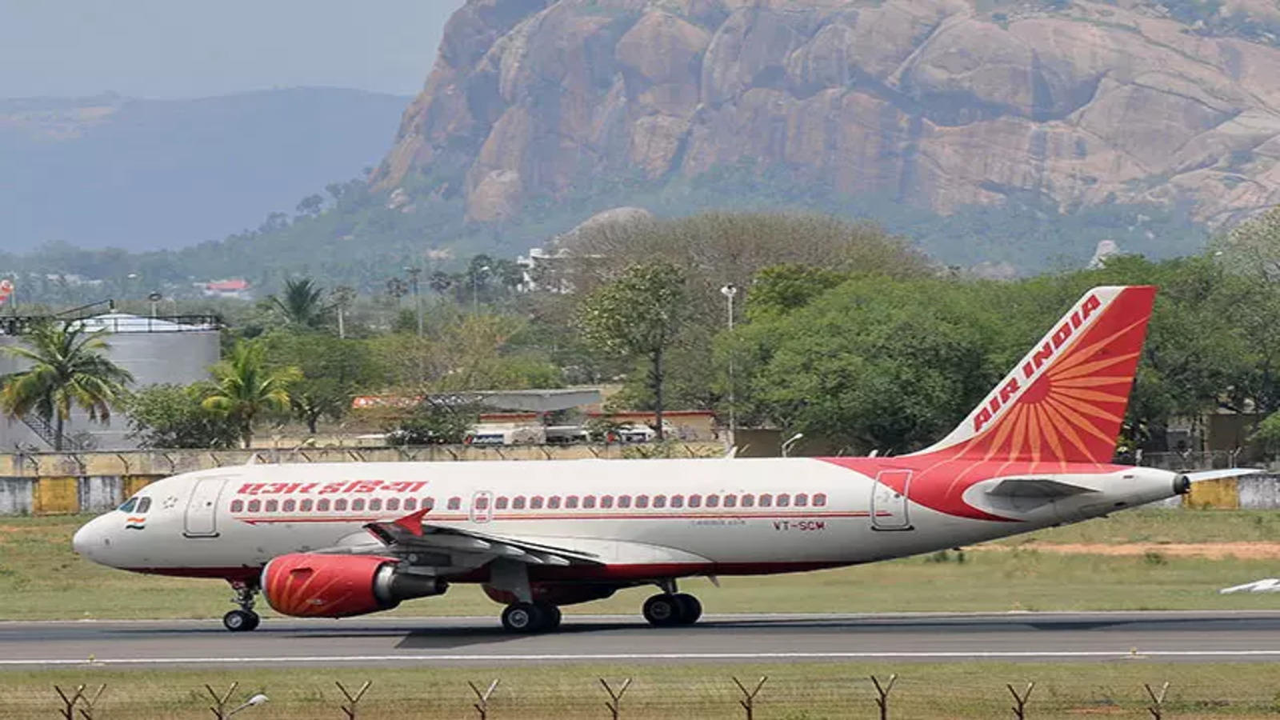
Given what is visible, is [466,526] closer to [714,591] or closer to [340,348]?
[714,591]

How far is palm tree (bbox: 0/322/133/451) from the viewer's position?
4048 inches

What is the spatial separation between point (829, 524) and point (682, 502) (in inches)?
121

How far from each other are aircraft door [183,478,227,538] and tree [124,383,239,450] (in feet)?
184

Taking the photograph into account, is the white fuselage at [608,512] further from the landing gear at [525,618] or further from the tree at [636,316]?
the tree at [636,316]

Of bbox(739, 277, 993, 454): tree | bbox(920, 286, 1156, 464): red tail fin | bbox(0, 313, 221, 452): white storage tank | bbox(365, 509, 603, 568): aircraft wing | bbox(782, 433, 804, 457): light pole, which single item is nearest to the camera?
bbox(920, 286, 1156, 464): red tail fin

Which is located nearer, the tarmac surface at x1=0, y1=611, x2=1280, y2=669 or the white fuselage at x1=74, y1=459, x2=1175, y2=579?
the tarmac surface at x1=0, y1=611, x2=1280, y2=669

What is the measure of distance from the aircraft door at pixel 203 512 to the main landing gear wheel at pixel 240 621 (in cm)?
180

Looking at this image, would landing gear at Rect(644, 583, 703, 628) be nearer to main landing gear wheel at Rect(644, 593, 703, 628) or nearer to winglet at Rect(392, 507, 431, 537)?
main landing gear wheel at Rect(644, 593, 703, 628)

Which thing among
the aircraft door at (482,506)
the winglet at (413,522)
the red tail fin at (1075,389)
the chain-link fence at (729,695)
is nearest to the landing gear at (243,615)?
the aircraft door at (482,506)

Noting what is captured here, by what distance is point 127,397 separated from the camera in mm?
108500

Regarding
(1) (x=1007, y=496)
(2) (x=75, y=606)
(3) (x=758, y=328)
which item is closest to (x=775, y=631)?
(1) (x=1007, y=496)

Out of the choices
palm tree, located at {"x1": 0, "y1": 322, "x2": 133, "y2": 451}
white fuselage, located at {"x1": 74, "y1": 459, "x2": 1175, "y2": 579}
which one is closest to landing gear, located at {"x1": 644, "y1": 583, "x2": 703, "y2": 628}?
white fuselage, located at {"x1": 74, "y1": 459, "x2": 1175, "y2": 579}

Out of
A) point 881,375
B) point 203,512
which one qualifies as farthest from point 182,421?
point 203,512

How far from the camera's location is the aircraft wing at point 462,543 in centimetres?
4228
